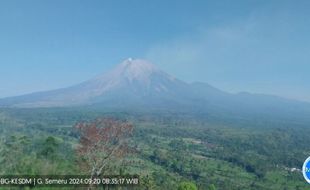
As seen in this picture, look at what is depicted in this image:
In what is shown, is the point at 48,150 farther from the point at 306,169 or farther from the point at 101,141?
the point at 306,169

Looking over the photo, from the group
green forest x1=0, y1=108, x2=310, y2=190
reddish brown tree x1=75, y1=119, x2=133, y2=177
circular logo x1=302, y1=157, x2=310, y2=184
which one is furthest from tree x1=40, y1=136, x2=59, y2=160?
circular logo x1=302, y1=157, x2=310, y2=184

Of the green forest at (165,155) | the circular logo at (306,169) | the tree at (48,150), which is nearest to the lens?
the circular logo at (306,169)

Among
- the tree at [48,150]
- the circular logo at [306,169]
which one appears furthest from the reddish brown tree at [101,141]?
the tree at [48,150]

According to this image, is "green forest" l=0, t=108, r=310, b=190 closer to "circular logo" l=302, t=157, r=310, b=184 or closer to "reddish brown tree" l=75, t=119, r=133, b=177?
"reddish brown tree" l=75, t=119, r=133, b=177

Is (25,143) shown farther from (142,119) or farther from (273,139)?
(142,119)

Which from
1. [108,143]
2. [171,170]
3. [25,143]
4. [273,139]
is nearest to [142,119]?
[273,139]

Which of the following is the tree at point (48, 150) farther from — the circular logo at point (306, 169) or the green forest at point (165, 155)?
the circular logo at point (306, 169)
